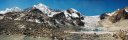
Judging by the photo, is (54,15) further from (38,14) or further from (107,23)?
(107,23)

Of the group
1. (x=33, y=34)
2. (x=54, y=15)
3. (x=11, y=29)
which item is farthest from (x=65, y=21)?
(x=33, y=34)

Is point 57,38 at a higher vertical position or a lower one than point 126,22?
lower

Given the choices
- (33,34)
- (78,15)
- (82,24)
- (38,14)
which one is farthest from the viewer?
(78,15)

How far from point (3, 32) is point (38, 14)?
→ 61403 mm

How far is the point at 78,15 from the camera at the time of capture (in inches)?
7475

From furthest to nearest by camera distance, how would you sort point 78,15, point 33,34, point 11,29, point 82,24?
point 78,15
point 82,24
point 11,29
point 33,34

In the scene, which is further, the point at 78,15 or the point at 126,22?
the point at 78,15

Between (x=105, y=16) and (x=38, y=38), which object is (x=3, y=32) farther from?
(x=105, y=16)

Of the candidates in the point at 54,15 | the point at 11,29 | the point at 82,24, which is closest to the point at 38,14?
the point at 54,15

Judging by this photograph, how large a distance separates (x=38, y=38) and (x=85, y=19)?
349ft

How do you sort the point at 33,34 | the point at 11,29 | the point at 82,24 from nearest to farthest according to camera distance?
the point at 33,34 → the point at 11,29 → the point at 82,24

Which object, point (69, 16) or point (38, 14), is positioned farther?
point (69, 16)

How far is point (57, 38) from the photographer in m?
90.4

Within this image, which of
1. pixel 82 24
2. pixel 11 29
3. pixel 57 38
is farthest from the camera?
pixel 82 24
